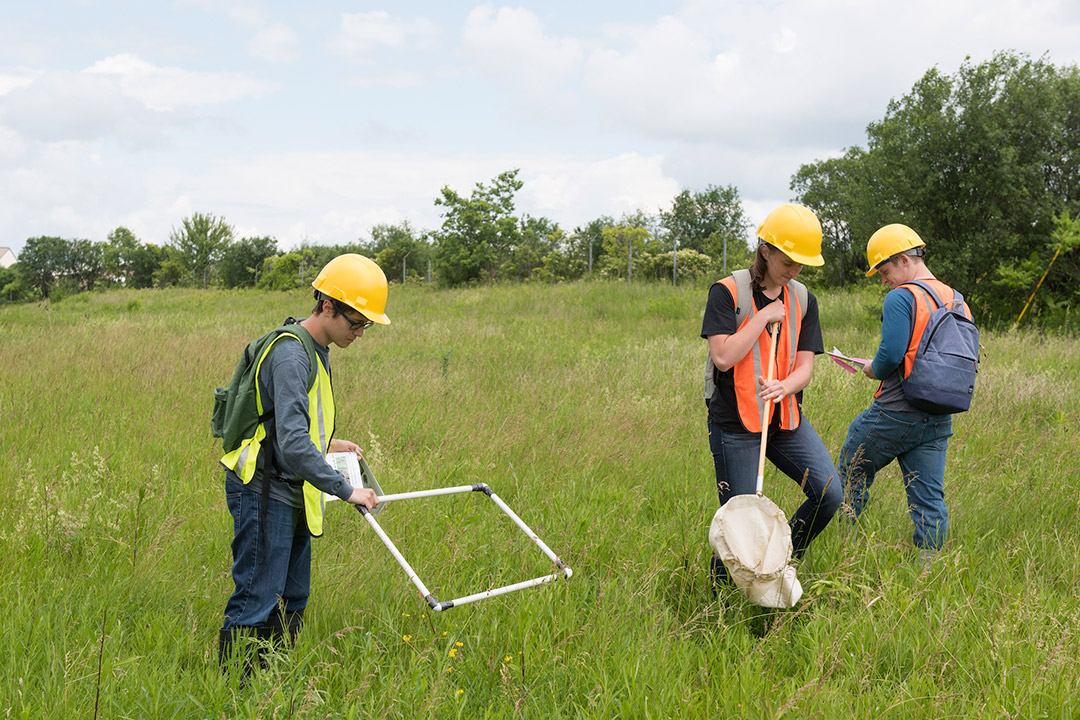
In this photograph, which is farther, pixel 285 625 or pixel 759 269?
pixel 759 269

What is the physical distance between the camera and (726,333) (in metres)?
3.33

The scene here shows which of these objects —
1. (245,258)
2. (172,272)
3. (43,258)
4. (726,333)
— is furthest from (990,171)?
(43,258)

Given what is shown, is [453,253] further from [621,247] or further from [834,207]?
[834,207]

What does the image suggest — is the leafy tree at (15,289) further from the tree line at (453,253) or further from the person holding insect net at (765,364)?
the person holding insect net at (765,364)

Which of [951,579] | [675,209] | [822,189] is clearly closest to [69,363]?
[951,579]

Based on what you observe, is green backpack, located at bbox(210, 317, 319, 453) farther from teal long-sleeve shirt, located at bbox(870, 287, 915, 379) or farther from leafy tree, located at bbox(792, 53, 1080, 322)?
leafy tree, located at bbox(792, 53, 1080, 322)

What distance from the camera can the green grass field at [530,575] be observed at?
2648 millimetres

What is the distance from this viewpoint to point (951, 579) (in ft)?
11.7

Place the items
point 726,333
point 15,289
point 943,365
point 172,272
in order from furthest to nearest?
point 15,289, point 172,272, point 943,365, point 726,333

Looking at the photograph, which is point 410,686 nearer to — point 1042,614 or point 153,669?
point 153,669

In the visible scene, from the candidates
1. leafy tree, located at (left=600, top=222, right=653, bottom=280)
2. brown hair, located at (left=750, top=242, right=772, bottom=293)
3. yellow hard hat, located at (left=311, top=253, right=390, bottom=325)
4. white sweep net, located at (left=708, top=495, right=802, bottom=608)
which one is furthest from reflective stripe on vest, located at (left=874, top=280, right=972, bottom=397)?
leafy tree, located at (left=600, top=222, right=653, bottom=280)

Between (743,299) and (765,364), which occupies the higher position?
(743,299)

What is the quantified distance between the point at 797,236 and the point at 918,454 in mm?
1602

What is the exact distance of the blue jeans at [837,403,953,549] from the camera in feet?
12.7
